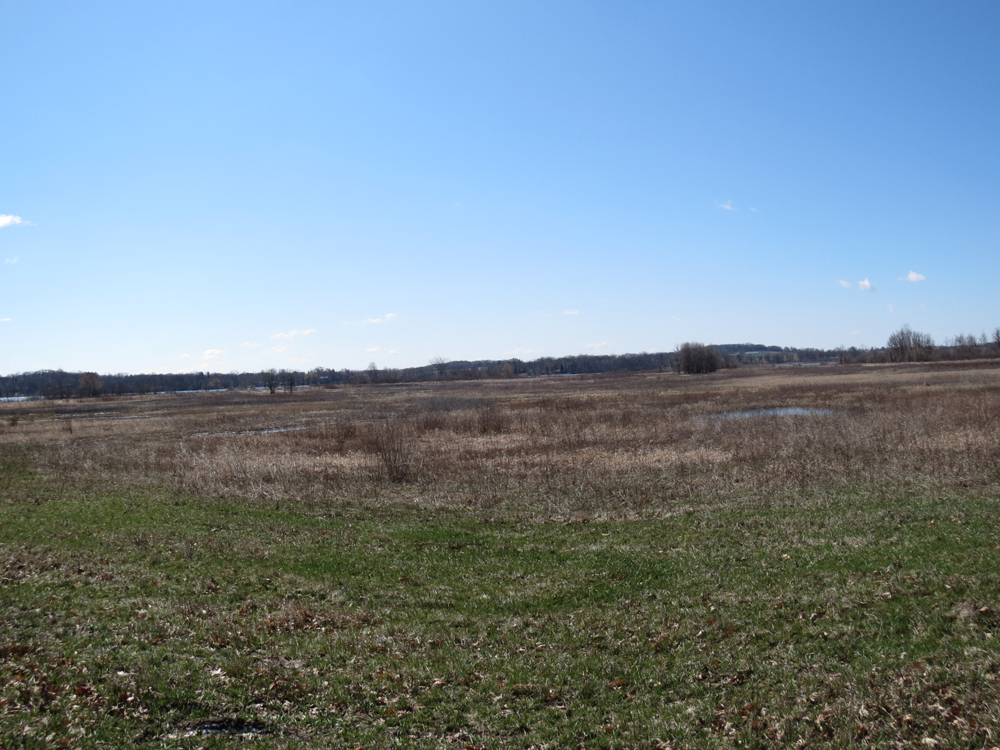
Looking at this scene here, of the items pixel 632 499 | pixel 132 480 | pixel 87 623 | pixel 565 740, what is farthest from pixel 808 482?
pixel 132 480

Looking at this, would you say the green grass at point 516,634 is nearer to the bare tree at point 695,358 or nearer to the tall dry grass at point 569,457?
the tall dry grass at point 569,457

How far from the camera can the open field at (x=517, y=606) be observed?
251 inches

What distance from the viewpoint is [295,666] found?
7.93 metres

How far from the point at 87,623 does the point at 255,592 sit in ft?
8.67

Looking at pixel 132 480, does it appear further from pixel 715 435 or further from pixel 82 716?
pixel 715 435

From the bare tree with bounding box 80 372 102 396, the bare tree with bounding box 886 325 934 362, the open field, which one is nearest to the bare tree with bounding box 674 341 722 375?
the bare tree with bounding box 886 325 934 362

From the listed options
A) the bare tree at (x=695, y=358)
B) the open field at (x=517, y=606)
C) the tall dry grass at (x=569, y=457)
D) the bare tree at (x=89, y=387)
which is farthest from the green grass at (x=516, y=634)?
the bare tree at (x=89, y=387)

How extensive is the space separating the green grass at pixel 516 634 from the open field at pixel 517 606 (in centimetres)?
4

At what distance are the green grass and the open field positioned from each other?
0.04m

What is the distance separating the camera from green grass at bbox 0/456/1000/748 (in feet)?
20.6

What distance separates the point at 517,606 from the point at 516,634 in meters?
1.12

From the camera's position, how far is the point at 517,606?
10273 mm

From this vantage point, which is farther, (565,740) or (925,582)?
(925,582)

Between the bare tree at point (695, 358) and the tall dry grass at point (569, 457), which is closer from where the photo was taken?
the tall dry grass at point (569, 457)
